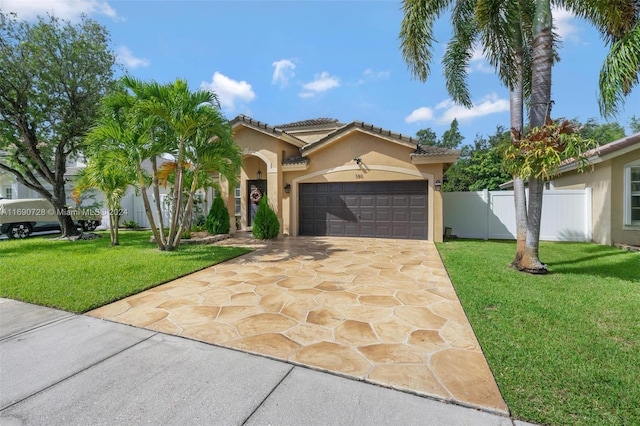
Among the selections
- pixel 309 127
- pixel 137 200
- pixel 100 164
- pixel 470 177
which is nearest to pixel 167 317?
pixel 100 164

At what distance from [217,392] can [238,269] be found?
5.05 metres

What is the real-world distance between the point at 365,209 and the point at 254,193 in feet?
19.6

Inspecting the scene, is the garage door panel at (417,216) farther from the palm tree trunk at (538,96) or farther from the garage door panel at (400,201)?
the palm tree trunk at (538,96)

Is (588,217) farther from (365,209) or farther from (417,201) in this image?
(365,209)

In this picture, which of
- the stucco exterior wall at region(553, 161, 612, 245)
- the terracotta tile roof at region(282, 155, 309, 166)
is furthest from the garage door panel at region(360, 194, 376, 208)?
the stucco exterior wall at region(553, 161, 612, 245)

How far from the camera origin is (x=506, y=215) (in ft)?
43.1

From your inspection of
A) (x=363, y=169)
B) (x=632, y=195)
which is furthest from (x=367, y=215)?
(x=632, y=195)

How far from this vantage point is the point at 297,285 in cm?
620

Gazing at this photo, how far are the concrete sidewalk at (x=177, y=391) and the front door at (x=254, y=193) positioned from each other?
38.3ft

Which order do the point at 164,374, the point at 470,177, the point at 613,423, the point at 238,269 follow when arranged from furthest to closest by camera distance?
the point at 470,177 < the point at 238,269 < the point at 164,374 < the point at 613,423

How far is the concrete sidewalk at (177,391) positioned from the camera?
245 centimetres

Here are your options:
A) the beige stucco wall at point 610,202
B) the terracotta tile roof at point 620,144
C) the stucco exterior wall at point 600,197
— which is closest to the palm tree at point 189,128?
the terracotta tile roof at point 620,144

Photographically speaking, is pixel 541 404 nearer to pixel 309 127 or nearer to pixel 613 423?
pixel 613 423

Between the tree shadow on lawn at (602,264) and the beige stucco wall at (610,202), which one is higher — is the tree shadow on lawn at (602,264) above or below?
below
